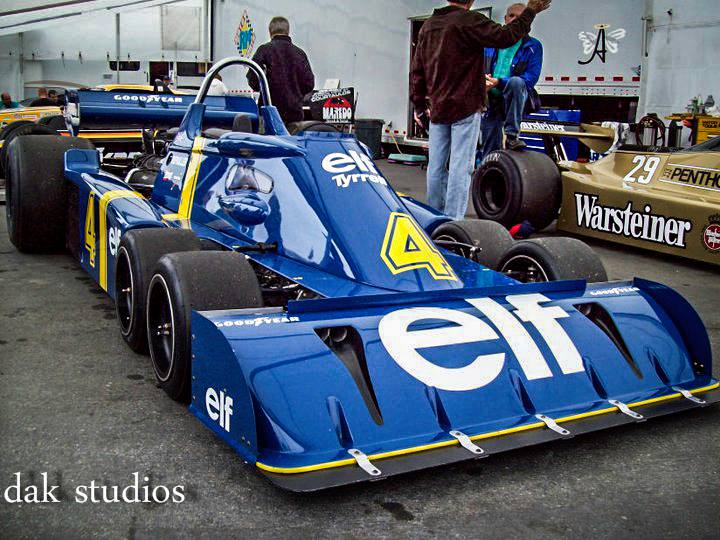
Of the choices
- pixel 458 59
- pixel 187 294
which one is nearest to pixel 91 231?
pixel 187 294

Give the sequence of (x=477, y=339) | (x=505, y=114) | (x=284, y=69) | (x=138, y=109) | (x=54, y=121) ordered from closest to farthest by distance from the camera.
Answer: (x=477, y=339)
(x=138, y=109)
(x=505, y=114)
(x=284, y=69)
(x=54, y=121)

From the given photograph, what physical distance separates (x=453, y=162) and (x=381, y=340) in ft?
9.90

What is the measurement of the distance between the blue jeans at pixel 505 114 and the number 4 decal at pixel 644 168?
1090 mm

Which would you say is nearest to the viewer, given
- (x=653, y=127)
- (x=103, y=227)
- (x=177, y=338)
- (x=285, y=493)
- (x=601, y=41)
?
(x=285, y=493)

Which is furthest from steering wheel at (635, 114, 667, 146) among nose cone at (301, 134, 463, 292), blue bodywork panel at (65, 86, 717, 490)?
nose cone at (301, 134, 463, 292)

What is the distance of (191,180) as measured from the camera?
4691 mm

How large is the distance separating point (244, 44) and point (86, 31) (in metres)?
4.63

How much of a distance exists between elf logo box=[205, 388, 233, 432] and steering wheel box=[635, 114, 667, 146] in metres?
7.40

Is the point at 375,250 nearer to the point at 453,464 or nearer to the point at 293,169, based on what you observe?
the point at 293,169

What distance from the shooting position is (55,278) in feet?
17.4

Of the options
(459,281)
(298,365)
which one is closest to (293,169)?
(459,281)

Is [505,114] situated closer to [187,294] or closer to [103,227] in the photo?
[103,227]

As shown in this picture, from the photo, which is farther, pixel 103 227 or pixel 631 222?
pixel 631 222

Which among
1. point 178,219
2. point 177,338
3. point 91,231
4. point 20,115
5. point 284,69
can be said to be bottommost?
point 177,338
